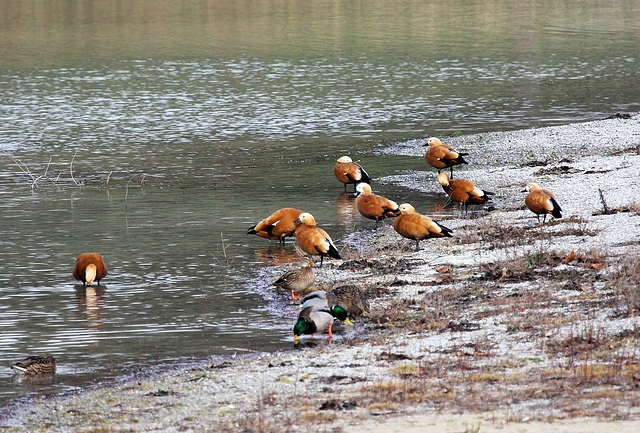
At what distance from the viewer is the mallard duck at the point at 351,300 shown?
11.1 metres

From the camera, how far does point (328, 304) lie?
10.9 metres

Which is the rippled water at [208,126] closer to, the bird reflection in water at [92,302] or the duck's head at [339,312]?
the bird reflection in water at [92,302]

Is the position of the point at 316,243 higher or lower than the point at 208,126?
higher

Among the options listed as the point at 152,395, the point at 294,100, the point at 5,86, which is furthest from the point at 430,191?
the point at 5,86

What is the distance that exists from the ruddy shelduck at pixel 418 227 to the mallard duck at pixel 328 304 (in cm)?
294

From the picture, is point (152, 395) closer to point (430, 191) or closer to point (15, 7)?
point (430, 191)

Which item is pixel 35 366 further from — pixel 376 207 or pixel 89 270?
pixel 376 207

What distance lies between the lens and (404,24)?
6241cm

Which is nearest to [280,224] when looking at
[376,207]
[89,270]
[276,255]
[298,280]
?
[276,255]

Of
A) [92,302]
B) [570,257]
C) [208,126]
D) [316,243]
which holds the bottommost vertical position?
[208,126]

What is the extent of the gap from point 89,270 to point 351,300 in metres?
4.26

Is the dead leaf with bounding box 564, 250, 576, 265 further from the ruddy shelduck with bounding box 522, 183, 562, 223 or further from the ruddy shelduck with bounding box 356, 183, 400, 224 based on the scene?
the ruddy shelduck with bounding box 356, 183, 400, 224

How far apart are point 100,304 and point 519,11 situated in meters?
64.3

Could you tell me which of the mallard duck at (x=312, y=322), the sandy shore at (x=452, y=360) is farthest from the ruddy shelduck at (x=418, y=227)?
the mallard duck at (x=312, y=322)
